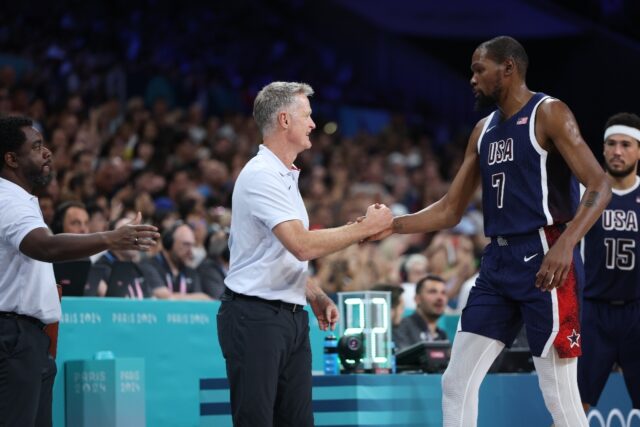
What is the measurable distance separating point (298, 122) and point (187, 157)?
8.19 metres

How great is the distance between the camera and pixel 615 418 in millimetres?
7816

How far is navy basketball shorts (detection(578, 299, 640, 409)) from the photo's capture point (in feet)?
22.3

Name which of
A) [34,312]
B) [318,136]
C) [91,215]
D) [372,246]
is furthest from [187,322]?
[318,136]

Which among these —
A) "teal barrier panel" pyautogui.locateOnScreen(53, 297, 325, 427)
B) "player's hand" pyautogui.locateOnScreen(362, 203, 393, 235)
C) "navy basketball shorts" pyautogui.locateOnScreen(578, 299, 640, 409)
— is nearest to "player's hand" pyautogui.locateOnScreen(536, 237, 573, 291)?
"player's hand" pyautogui.locateOnScreen(362, 203, 393, 235)

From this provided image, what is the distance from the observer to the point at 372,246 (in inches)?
479

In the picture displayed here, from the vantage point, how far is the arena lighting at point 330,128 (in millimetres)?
17391

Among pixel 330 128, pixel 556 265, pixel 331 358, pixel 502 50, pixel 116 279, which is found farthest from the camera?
pixel 330 128

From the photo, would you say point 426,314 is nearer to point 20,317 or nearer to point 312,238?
point 312,238

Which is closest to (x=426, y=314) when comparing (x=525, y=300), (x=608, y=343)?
(x=608, y=343)

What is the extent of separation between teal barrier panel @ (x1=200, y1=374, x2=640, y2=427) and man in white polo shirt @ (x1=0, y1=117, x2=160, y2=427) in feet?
4.33

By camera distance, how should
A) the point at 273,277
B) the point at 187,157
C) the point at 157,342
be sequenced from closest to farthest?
the point at 273,277
the point at 157,342
the point at 187,157

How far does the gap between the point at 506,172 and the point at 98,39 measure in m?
11.8

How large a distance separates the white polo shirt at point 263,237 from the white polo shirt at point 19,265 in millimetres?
871

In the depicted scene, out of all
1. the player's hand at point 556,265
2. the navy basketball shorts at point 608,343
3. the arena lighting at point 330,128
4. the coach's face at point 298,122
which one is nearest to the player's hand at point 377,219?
the coach's face at point 298,122
